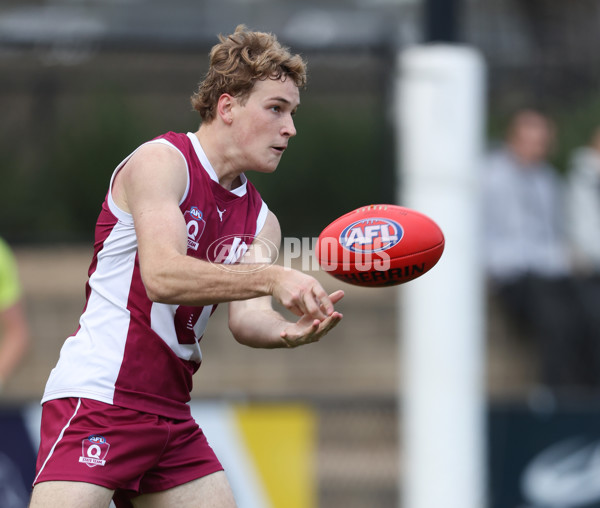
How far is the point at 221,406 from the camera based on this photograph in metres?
7.46

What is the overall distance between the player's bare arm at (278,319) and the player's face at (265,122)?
0.41 metres

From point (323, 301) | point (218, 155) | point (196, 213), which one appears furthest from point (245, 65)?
point (323, 301)

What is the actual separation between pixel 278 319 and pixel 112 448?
2.63 feet

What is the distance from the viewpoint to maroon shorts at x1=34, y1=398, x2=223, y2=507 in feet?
12.3

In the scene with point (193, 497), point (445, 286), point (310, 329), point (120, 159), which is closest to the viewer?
point (310, 329)

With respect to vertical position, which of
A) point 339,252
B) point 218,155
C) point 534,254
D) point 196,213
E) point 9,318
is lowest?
point 339,252

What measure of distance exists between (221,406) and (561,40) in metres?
7.74

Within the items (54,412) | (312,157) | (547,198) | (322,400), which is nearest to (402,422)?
(322,400)

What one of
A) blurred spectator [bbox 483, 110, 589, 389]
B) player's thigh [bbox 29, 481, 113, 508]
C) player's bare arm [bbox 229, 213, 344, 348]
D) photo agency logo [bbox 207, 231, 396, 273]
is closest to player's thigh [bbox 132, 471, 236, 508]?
player's thigh [bbox 29, 481, 113, 508]

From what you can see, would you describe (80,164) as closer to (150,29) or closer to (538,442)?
(150,29)

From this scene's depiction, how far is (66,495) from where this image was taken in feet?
12.0

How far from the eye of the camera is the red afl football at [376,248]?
3.78 m

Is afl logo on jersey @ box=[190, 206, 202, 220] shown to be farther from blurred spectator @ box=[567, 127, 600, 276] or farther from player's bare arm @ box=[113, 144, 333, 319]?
blurred spectator @ box=[567, 127, 600, 276]

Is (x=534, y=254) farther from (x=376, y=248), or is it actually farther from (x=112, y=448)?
(x=112, y=448)
